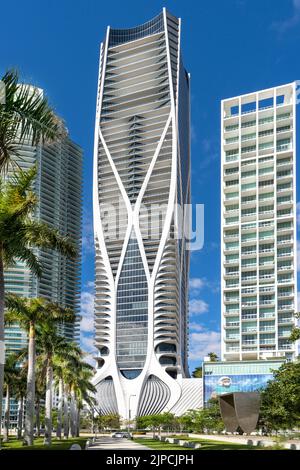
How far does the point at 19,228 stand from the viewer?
960 inches

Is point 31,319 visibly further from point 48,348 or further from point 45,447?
point 45,447

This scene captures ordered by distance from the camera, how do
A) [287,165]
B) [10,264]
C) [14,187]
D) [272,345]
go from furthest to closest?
[287,165]
[272,345]
[10,264]
[14,187]

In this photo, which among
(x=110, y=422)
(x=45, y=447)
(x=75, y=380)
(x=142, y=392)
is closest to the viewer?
(x=45, y=447)

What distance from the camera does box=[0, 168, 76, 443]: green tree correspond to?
76.8 ft

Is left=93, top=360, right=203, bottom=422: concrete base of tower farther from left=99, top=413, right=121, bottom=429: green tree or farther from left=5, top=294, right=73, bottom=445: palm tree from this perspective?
left=5, top=294, right=73, bottom=445: palm tree

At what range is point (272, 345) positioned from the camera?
413ft

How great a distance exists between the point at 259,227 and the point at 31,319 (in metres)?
94.8

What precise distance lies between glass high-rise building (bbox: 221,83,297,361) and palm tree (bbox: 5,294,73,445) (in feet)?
283

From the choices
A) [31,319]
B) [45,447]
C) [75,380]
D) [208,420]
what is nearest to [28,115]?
[45,447]

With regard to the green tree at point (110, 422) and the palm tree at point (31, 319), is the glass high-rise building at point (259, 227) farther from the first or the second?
the palm tree at point (31, 319)

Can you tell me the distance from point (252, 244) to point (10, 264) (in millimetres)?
109207

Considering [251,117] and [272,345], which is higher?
[251,117]
